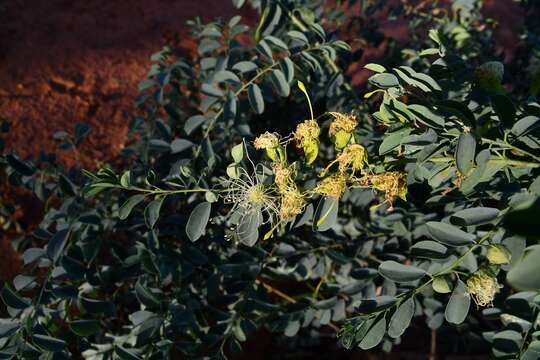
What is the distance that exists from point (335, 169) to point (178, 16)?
3029 mm

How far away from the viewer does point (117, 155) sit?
9.87 ft

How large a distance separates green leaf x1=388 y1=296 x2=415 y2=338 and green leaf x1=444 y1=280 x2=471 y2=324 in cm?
8

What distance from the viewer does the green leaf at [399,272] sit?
3.72 feet

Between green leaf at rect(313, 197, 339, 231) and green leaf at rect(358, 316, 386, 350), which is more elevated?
green leaf at rect(313, 197, 339, 231)

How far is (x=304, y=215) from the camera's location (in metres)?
1.23

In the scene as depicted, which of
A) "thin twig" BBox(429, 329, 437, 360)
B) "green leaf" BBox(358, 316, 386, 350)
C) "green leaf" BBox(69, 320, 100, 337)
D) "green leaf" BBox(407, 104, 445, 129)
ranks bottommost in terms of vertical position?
"thin twig" BBox(429, 329, 437, 360)

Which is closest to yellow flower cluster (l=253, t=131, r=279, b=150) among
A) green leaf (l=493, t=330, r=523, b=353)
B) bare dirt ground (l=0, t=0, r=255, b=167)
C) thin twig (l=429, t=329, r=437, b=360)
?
green leaf (l=493, t=330, r=523, b=353)

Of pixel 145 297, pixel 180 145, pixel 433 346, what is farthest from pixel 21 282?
pixel 433 346

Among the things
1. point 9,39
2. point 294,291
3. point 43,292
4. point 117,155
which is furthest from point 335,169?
point 9,39

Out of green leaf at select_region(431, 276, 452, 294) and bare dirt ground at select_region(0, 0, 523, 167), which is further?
bare dirt ground at select_region(0, 0, 523, 167)

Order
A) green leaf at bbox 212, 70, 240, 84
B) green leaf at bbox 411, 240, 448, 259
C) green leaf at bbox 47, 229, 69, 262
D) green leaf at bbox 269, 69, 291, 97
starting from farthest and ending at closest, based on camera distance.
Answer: green leaf at bbox 212, 70, 240, 84 → green leaf at bbox 269, 69, 291, 97 → green leaf at bbox 47, 229, 69, 262 → green leaf at bbox 411, 240, 448, 259

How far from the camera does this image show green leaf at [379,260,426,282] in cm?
113

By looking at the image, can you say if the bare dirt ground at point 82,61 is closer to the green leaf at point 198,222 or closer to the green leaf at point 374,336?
the green leaf at point 198,222

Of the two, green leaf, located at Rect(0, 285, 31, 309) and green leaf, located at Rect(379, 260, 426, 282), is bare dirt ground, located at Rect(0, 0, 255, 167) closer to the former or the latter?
green leaf, located at Rect(0, 285, 31, 309)
